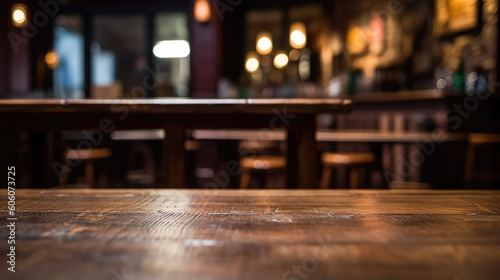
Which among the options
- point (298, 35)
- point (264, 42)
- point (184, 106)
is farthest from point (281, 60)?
point (184, 106)

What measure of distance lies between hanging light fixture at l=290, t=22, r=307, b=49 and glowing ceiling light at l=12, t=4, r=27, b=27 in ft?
16.3

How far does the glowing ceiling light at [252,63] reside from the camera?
29.0 feet

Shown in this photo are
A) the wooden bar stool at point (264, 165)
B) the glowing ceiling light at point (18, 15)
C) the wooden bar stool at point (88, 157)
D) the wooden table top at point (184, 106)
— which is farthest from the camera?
the glowing ceiling light at point (18, 15)

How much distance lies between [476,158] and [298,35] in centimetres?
487

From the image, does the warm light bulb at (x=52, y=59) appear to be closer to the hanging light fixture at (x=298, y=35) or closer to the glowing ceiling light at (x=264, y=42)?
the glowing ceiling light at (x=264, y=42)

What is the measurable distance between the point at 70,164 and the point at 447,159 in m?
4.05

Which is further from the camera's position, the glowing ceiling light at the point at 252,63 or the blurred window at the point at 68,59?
the glowing ceiling light at the point at 252,63

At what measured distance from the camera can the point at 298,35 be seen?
852cm

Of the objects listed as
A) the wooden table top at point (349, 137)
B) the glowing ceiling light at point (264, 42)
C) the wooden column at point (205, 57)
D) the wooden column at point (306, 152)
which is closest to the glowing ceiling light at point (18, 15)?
the wooden column at point (205, 57)

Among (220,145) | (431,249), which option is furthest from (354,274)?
(220,145)

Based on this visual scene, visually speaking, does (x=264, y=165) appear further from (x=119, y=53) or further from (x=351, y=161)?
(x=119, y=53)

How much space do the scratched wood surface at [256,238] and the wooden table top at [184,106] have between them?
2.83 feet

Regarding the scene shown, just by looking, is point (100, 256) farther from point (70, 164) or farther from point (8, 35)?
point (8, 35)

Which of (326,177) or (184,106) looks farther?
(326,177)
